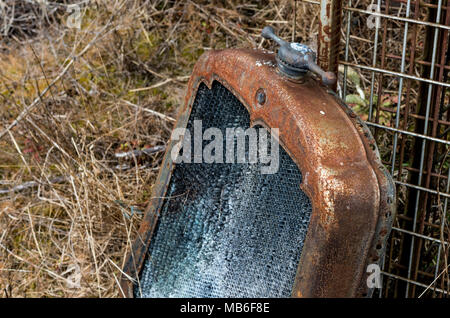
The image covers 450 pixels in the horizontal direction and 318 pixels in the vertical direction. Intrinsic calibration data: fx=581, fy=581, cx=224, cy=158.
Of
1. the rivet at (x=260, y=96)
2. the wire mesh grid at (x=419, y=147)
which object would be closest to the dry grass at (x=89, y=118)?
the rivet at (x=260, y=96)

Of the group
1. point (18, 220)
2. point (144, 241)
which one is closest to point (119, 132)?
point (18, 220)

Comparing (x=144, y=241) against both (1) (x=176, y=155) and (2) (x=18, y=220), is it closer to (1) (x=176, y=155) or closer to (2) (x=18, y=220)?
(1) (x=176, y=155)

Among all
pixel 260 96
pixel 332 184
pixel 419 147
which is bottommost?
pixel 419 147

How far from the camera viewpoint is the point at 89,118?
123 inches

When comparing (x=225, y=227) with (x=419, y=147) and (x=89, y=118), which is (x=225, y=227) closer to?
(x=419, y=147)

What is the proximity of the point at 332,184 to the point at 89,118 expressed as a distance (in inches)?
77.2

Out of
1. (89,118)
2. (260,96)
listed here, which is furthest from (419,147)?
(89,118)

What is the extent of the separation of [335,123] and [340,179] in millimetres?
169

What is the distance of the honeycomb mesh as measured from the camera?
66.2 inches

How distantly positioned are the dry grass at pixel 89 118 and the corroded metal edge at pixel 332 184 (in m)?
0.91

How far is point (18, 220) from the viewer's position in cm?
269

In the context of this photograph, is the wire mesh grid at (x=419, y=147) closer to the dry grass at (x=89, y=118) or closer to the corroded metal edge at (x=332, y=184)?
the corroded metal edge at (x=332, y=184)

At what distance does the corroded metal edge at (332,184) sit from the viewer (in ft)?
4.81

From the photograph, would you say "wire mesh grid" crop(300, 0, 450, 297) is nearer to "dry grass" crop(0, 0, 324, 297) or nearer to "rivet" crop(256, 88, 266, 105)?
"rivet" crop(256, 88, 266, 105)
